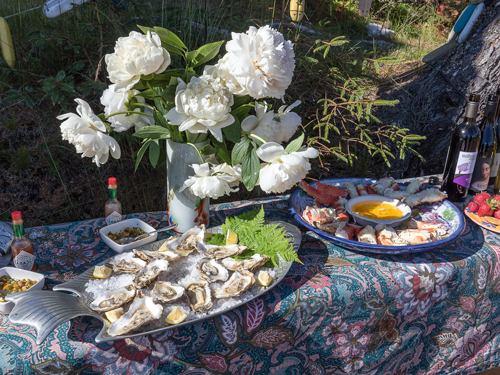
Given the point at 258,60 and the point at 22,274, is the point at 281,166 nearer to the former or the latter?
the point at 258,60

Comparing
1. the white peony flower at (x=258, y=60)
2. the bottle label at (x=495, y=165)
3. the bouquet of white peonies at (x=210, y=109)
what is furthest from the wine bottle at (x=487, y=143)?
the white peony flower at (x=258, y=60)

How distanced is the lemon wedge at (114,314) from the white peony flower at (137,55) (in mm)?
555

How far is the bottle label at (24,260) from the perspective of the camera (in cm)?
96

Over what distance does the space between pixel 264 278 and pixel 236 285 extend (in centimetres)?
8

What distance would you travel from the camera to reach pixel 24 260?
3.18 ft

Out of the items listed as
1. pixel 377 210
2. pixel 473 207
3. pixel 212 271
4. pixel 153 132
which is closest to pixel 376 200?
pixel 377 210

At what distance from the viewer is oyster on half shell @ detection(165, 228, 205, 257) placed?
41.5 inches

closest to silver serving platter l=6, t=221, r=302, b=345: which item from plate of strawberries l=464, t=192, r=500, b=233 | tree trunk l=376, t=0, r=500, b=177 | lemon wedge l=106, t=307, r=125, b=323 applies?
lemon wedge l=106, t=307, r=125, b=323

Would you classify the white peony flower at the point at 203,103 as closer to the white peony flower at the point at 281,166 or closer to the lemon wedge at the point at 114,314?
the white peony flower at the point at 281,166

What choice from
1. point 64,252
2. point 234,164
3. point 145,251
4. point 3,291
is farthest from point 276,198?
point 3,291

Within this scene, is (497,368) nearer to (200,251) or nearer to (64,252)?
(200,251)

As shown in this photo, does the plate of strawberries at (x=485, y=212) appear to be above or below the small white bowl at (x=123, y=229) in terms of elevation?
above

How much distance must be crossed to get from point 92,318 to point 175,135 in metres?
0.53

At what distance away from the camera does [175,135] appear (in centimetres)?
110
